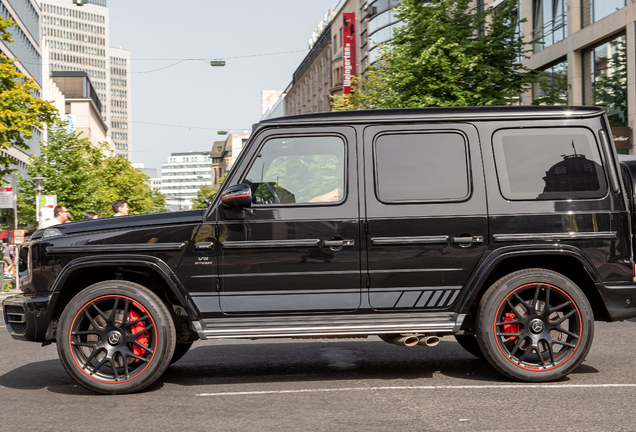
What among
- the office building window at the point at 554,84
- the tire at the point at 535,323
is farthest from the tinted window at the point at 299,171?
the office building window at the point at 554,84

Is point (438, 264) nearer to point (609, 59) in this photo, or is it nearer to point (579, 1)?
point (609, 59)

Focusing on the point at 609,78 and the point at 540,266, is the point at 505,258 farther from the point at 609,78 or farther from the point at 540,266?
the point at 609,78

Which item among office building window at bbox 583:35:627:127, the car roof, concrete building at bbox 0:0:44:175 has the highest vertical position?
concrete building at bbox 0:0:44:175

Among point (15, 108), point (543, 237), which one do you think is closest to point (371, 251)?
point (543, 237)

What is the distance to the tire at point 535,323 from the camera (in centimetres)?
562

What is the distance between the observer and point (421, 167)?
227 inches

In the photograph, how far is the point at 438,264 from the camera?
5.64 metres

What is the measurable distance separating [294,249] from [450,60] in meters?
16.4

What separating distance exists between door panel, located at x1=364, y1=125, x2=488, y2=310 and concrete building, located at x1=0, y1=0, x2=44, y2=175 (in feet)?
151

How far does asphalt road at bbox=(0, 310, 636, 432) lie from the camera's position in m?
4.59

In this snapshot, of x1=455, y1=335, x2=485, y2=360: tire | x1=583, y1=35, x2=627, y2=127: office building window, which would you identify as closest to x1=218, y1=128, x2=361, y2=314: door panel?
x1=455, y1=335, x2=485, y2=360: tire

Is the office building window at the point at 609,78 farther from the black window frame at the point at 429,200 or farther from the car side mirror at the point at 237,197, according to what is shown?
the car side mirror at the point at 237,197

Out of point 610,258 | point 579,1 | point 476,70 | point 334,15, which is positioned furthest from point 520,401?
point 334,15

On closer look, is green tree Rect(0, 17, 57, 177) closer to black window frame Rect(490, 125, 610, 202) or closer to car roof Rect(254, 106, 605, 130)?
car roof Rect(254, 106, 605, 130)
